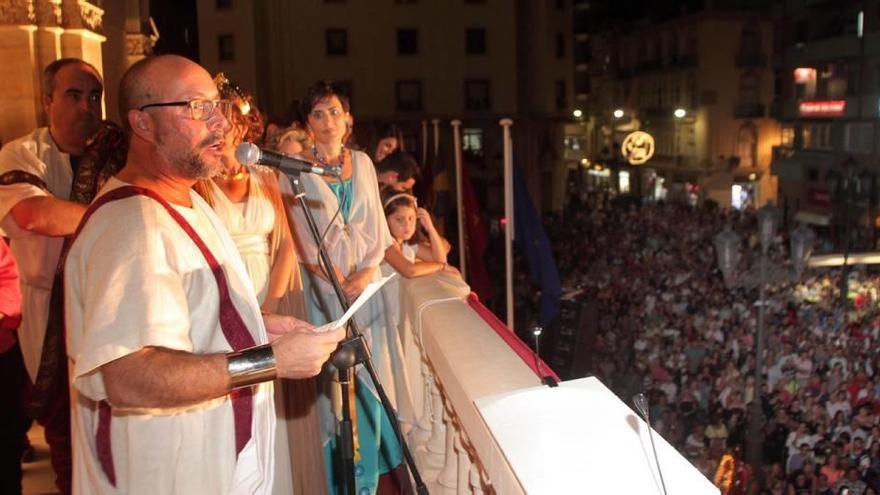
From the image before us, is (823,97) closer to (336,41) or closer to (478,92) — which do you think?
(478,92)

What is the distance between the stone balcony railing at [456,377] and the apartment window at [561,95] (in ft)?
120

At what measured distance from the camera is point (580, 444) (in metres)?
1.82

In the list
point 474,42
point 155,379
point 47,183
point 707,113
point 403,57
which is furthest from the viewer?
point 707,113

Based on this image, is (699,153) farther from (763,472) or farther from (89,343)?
(89,343)

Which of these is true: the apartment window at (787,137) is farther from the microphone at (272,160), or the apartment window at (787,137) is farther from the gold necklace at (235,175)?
the microphone at (272,160)

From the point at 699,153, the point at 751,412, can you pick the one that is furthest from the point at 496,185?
the point at 751,412

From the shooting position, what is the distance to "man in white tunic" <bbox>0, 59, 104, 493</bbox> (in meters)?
2.93

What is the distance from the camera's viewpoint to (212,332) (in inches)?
81.0

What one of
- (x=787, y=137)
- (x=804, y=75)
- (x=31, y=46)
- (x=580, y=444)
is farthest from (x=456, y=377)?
(x=787, y=137)

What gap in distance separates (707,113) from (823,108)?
12.4m

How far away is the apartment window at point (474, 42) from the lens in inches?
1391

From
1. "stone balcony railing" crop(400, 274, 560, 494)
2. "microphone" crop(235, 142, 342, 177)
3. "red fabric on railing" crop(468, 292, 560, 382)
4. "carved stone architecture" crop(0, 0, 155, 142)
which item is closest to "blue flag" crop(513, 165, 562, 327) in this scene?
"stone balcony railing" crop(400, 274, 560, 494)

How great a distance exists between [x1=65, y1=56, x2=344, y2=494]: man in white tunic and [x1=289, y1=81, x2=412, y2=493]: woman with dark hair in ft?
4.69

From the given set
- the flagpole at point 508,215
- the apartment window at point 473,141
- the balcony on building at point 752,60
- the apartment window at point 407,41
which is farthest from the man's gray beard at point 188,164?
the balcony on building at point 752,60
